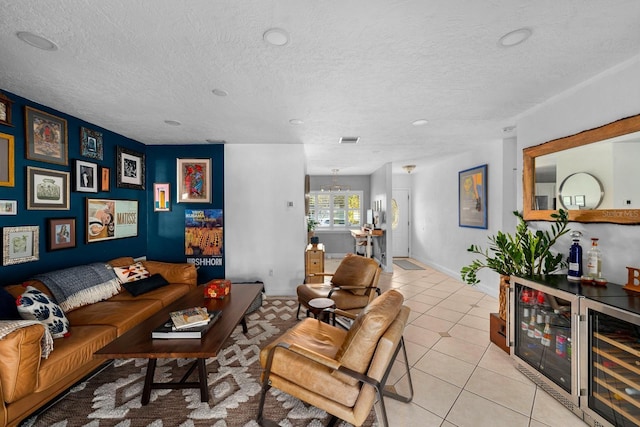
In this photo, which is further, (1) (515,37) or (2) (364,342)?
(1) (515,37)

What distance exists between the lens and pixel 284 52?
1.84 meters

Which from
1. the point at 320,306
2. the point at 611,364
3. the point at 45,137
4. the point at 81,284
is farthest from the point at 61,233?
the point at 611,364

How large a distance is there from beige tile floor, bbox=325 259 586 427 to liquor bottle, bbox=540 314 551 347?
0.39 m

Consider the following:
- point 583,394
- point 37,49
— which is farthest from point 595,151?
point 37,49

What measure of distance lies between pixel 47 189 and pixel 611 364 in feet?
17.8

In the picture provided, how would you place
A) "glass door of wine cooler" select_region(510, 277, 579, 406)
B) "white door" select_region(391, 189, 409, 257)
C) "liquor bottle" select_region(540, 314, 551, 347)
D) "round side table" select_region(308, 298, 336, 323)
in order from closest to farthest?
"glass door of wine cooler" select_region(510, 277, 579, 406)
"liquor bottle" select_region(540, 314, 551, 347)
"round side table" select_region(308, 298, 336, 323)
"white door" select_region(391, 189, 409, 257)

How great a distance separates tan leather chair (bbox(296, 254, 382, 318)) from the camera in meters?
3.04

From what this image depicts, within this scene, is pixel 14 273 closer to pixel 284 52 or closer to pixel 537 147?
pixel 284 52

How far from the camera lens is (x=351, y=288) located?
124 inches

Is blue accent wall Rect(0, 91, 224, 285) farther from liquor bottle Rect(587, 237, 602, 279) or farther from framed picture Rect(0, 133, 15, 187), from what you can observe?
liquor bottle Rect(587, 237, 602, 279)

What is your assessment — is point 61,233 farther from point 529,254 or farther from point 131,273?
point 529,254

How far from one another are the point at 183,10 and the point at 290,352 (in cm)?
225

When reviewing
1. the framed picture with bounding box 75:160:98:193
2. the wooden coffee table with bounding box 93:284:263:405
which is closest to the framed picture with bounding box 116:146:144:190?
the framed picture with bounding box 75:160:98:193

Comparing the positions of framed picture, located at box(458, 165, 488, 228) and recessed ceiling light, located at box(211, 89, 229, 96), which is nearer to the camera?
recessed ceiling light, located at box(211, 89, 229, 96)
